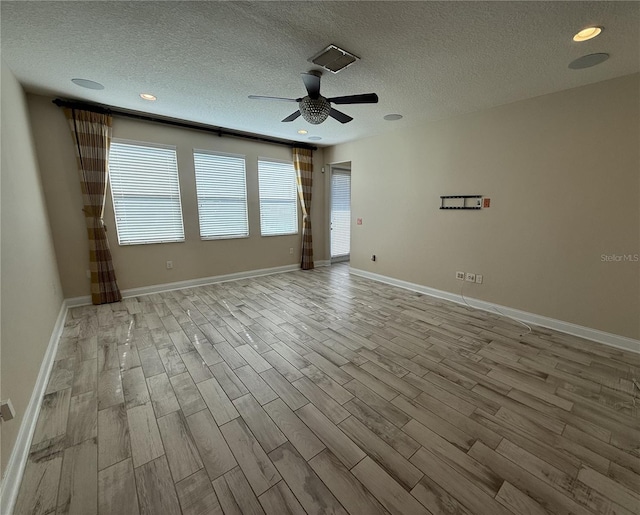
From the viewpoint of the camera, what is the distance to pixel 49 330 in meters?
2.46

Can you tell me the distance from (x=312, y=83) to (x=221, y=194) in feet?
9.45

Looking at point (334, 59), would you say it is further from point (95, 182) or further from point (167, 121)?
point (95, 182)

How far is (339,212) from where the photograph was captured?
20.4 ft

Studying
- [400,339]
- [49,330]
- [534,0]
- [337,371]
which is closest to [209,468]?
[337,371]

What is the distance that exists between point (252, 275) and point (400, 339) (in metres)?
3.30

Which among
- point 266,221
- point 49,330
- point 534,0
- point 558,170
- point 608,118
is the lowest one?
point 49,330

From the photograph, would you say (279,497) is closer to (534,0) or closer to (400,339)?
(400,339)

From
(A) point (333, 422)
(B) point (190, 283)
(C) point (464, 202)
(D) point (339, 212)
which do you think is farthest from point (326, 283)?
(A) point (333, 422)

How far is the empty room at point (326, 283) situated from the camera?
1381mm

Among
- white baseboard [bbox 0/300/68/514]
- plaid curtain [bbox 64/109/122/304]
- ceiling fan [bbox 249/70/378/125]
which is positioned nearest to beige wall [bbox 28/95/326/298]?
plaid curtain [bbox 64/109/122/304]

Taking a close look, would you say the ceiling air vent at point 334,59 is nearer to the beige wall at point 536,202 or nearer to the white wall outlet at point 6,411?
the beige wall at point 536,202

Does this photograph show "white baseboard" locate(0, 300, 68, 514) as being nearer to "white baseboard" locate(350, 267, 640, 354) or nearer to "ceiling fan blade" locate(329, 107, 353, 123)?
"ceiling fan blade" locate(329, 107, 353, 123)

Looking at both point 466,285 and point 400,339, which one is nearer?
point 400,339

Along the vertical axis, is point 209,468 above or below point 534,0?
below
